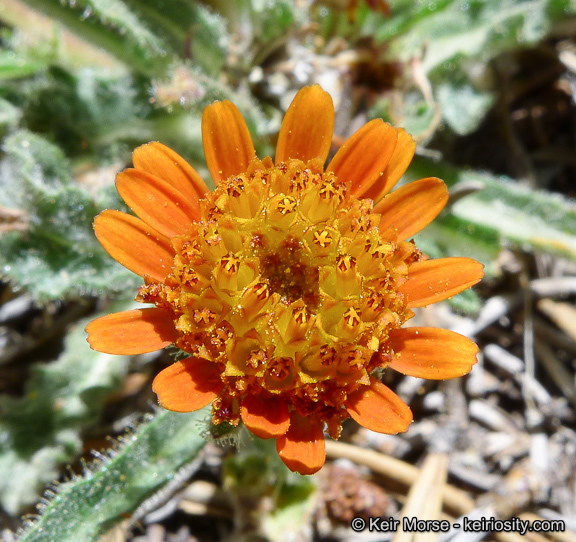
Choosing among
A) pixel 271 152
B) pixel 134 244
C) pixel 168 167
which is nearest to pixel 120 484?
pixel 134 244

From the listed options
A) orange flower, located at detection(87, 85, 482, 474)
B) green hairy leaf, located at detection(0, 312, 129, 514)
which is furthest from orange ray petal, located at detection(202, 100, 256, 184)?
green hairy leaf, located at detection(0, 312, 129, 514)

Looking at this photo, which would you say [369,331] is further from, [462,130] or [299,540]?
[462,130]

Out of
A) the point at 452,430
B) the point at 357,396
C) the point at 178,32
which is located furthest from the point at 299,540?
the point at 178,32

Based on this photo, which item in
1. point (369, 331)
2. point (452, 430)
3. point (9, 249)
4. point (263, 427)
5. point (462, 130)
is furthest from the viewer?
point (462, 130)

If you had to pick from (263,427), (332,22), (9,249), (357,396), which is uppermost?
(332,22)

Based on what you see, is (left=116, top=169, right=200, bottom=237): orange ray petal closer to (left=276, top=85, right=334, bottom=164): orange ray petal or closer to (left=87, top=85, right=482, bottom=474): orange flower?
(left=87, top=85, right=482, bottom=474): orange flower

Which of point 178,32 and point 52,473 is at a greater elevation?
point 178,32

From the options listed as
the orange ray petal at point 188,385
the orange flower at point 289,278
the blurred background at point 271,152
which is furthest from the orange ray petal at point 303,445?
the blurred background at point 271,152

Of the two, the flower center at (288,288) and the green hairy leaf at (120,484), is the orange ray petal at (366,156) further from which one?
the green hairy leaf at (120,484)
